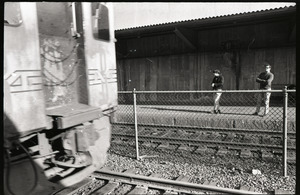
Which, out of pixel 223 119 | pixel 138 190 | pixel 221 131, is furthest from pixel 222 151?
pixel 138 190

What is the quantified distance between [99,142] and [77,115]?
0.90 metres

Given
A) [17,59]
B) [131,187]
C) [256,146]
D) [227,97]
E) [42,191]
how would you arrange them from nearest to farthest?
[17,59]
[42,191]
[131,187]
[256,146]
[227,97]

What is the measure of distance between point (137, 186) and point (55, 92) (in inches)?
81.4

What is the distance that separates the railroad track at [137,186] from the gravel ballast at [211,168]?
0.37 m

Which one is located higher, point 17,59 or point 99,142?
point 17,59

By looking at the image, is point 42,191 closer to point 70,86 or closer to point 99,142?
point 99,142

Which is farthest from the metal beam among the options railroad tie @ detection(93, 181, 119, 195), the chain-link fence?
railroad tie @ detection(93, 181, 119, 195)

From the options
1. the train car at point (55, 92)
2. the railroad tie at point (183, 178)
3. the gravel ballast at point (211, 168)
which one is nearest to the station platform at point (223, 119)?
the gravel ballast at point (211, 168)

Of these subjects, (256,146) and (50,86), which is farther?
(256,146)

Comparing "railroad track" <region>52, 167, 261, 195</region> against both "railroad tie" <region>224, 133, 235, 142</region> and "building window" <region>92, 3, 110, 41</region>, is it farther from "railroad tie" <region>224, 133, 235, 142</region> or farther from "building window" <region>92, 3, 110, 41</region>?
"railroad tie" <region>224, 133, 235, 142</region>

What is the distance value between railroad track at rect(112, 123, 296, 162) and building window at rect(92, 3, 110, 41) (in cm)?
358

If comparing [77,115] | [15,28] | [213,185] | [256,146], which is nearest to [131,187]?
[213,185]

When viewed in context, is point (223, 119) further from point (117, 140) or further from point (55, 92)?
point (55, 92)

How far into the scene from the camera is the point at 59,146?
3818 millimetres
